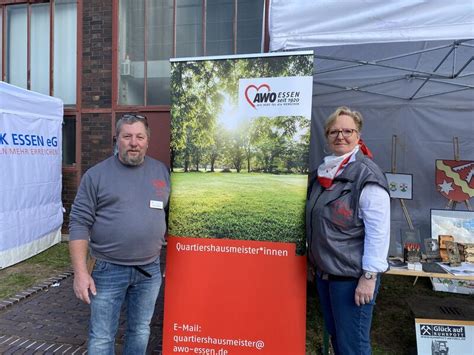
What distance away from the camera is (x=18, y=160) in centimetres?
529

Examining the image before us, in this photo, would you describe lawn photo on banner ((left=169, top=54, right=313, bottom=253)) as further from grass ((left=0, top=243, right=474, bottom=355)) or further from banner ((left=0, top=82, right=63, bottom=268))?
banner ((left=0, top=82, right=63, bottom=268))

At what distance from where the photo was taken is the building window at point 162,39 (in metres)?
6.30

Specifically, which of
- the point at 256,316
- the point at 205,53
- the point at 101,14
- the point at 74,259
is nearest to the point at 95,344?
the point at 74,259

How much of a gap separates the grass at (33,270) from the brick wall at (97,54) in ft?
8.27

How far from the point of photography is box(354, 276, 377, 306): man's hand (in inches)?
80.0

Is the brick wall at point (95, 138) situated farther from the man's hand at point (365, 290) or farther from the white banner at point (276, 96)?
the man's hand at point (365, 290)

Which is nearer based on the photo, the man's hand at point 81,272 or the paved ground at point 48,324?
the man's hand at point 81,272

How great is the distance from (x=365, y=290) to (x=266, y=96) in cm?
136

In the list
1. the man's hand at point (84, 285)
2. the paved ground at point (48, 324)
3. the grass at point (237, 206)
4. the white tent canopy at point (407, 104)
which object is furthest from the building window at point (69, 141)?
the man's hand at point (84, 285)

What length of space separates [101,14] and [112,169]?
5239mm

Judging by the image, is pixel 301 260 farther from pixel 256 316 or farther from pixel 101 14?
pixel 101 14

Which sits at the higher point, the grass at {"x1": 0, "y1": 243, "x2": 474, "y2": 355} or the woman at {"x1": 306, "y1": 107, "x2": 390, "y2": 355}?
the woman at {"x1": 306, "y1": 107, "x2": 390, "y2": 355}

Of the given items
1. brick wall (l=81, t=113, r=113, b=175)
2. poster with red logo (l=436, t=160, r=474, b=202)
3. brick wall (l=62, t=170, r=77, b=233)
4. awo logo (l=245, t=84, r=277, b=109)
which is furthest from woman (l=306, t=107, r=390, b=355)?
brick wall (l=62, t=170, r=77, b=233)

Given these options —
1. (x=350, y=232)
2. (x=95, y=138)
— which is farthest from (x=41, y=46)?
(x=350, y=232)
